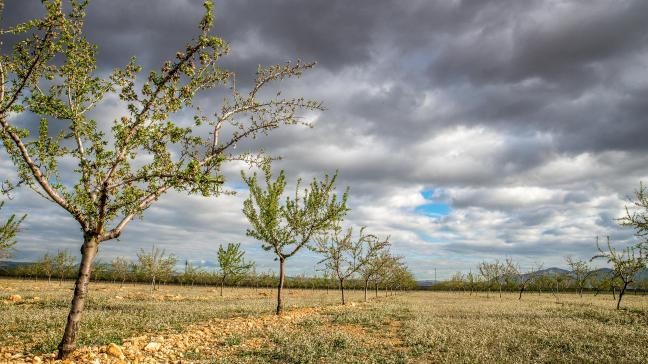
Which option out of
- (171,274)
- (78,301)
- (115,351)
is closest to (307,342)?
(115,351)

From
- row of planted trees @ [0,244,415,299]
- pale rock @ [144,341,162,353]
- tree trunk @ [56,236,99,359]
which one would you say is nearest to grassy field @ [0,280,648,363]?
pale rock @ [144,341,162,353]

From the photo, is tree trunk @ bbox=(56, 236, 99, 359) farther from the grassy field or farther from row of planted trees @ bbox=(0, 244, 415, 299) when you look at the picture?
row of planted trees @ bbox=(0, 244, 415, 299)

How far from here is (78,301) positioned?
39.1 feet

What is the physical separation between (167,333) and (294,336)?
229 inches

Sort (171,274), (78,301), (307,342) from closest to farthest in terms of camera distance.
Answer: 1. (78,301)
2. (307,342)
3. (171,274)

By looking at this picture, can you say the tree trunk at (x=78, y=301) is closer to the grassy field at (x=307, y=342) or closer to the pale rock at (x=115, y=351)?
the grassy field at (x=307, y=342)

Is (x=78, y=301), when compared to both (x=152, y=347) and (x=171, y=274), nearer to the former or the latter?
(x=152, y=347)

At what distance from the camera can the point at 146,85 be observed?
494 inches

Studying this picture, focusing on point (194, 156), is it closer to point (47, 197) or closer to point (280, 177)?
point (47, 197)

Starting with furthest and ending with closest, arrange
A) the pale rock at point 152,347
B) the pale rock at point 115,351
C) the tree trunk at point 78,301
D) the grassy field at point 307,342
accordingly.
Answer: the pale rock at point 152,347
the grassy field at point 307,342
the pale rock at point 115,351
the tree trunk at point 78,301

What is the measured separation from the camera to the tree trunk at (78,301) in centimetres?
1142

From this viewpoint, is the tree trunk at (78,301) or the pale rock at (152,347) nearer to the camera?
the tree trunk at (78,301)

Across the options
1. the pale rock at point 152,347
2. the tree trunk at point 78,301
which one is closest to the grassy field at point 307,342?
the pale rock at point 152,347

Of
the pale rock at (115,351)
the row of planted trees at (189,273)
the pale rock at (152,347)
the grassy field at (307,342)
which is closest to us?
the pale rock at (115,351)
